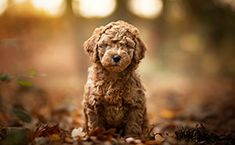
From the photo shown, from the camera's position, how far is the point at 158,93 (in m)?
16.2

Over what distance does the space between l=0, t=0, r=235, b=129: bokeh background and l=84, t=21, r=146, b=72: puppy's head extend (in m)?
4.70

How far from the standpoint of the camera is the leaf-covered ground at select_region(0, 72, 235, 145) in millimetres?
5660

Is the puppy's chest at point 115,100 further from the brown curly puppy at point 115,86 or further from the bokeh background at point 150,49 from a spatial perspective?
the bokeh background at point 150,49

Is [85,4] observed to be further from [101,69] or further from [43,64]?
[101,69]

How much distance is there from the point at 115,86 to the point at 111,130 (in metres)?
0.55

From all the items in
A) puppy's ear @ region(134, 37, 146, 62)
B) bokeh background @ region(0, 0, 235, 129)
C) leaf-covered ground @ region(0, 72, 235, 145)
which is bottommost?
leaf-covered ground @ region(0, 72, 235, 145)

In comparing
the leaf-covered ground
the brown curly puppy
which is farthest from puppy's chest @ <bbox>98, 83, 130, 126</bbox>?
the leaf-covered ground

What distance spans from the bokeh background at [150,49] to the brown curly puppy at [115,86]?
4.43 meters

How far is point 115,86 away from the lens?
20.2 ft

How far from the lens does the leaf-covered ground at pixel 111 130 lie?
566 cm

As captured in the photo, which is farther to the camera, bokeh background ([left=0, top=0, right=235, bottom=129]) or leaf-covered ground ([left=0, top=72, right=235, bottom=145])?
bokeh background ([left=0, top=0, right=235, bottom=129])

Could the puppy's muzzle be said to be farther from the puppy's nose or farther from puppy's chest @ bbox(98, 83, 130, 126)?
puppy's chest @ bbox(98, 83, 130, 126)

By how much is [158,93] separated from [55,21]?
950cm

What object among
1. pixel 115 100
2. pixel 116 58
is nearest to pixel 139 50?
pixel 116 58
